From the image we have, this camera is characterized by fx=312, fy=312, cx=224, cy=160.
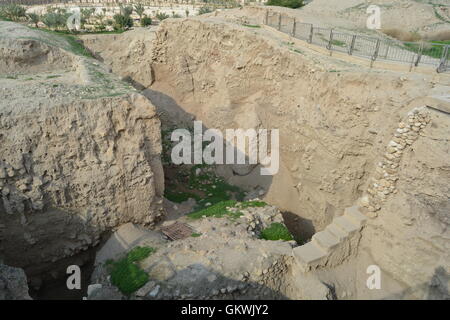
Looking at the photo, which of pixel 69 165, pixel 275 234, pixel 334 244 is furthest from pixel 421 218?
pixel 69 165

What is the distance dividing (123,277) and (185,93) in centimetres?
1097

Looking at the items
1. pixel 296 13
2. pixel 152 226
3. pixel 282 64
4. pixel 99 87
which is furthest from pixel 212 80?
pixel 152 226

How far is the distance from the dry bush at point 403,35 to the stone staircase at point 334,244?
11836mm

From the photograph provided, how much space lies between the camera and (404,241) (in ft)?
24.4

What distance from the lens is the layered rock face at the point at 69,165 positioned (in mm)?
7059

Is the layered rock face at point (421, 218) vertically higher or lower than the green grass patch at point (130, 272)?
higher

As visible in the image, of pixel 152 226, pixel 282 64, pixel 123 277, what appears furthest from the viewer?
pixel 282 64

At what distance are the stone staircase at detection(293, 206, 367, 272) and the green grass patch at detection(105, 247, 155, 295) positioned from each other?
3.60 meters

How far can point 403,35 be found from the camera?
53.0 feet

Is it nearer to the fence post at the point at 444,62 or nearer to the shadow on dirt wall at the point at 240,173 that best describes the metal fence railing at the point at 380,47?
the fence post at the point at 444,62

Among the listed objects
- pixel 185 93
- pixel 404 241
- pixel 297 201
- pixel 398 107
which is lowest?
pixel 297 201

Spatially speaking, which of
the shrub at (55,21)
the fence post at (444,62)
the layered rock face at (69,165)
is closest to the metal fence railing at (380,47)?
the fence post at (444,62)
